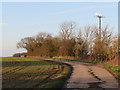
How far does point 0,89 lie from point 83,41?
4947 cm

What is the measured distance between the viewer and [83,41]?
59.8 meters

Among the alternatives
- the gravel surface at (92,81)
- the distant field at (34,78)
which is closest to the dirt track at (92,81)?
the gravel surface at (92,81)

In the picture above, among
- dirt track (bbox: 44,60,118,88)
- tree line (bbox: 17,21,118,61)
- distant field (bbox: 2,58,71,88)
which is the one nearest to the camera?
distant field (bbox: 2,58,71,88)

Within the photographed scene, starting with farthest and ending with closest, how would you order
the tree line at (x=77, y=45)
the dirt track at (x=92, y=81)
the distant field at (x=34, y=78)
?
the tree line at (x=77, y=45)
the dirt track at (x=92, y=81)
the distant field at (x=34, y=78)

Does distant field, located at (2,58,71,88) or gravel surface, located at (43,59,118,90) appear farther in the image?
gravel surface, located at (43,59,118,90)

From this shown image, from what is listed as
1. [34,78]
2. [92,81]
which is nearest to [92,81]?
[92,81]

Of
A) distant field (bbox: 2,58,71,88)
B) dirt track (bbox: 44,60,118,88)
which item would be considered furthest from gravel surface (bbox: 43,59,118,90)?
distant field (bbox: 2,58,71,88)

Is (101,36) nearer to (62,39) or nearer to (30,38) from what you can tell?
(62,39)

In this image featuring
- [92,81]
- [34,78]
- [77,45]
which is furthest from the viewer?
[77,45]

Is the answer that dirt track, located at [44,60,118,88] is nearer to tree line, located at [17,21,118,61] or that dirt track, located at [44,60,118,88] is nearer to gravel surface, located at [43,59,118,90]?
gravel surface, located at [43,59,118,90]

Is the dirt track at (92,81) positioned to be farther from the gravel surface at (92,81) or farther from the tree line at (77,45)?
the tree line at (77,45)

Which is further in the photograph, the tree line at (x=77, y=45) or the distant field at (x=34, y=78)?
the tree line at (x=77, y=45)

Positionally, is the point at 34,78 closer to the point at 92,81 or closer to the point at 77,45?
the point at 92,81

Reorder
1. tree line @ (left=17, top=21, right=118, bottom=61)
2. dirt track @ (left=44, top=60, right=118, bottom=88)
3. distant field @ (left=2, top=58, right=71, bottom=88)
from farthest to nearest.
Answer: tree line @ (left=17, top=21, right=118, bottom=61) < dirt track @ (left=44, top=60, right=118, bottom=88) < distant field @ (left=2, top=58, right=71, bottom=88)
